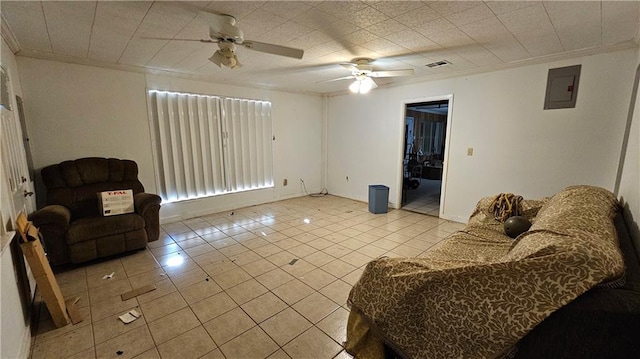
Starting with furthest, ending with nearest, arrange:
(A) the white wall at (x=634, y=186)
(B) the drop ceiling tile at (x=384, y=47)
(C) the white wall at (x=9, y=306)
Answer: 1. (B) the drop ceiling tile at (x=384, y=47)
2. (A) the white wall at (x=634, y=186)
3. (C) the white wall at (x=9, y=306)

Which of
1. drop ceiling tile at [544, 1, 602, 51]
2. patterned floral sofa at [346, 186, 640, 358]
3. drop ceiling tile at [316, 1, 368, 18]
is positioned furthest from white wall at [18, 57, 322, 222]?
drop ceiling tile at [544, 1, 602, 51]

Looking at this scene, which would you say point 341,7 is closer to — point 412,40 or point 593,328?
point 412,40

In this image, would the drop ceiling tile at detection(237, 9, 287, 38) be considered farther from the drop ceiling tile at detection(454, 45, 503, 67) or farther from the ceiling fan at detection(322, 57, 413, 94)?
the drop ceiling tile at detection(454, 45, 503, 67)

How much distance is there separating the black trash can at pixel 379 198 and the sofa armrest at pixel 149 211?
3403 millimetres

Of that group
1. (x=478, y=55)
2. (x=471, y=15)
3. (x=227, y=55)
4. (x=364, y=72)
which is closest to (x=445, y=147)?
(x=478, y=55)

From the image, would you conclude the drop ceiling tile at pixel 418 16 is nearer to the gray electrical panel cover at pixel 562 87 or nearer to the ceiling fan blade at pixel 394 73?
the ceiling fan blade at pixel 394 73

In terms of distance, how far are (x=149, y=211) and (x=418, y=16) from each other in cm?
349

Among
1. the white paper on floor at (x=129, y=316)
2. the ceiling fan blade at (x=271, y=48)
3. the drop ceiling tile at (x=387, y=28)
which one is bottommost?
the white paper on floor at (x=129, y=316)

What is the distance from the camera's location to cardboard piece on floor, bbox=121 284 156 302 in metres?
2.30

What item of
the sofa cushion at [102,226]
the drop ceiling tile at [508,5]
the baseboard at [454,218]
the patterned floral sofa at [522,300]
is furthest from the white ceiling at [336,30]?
the baseboard at [454,218]

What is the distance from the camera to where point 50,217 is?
8.22 feet

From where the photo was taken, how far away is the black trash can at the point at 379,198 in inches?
188

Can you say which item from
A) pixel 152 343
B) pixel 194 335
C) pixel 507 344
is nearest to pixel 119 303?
pixel 152 343

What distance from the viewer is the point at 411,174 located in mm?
7254
